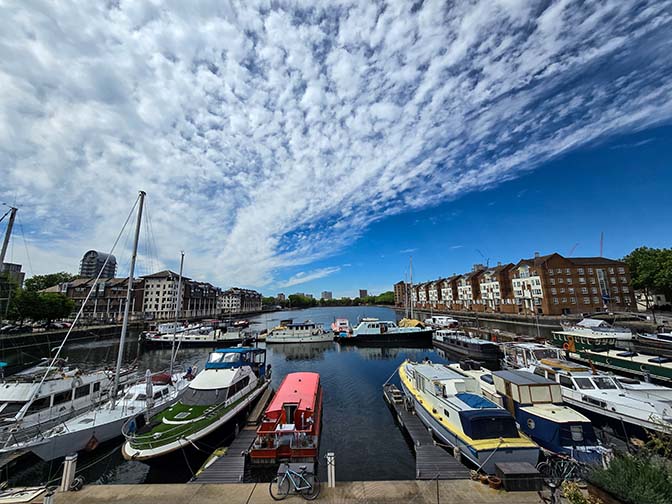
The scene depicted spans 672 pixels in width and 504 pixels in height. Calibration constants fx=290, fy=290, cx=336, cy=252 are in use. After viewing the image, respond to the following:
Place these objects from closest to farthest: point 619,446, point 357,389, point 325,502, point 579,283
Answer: point 325,502 < point 619,446 < point 357,389 < point 579,283

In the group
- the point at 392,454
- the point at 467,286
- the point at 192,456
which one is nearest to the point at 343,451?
the point at 392,454

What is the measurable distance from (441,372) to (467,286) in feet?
292

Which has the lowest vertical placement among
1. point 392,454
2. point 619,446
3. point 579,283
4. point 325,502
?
point 392,454

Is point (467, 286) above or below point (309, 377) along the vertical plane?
above

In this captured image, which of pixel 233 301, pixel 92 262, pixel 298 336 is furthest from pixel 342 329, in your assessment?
pixel 92 262

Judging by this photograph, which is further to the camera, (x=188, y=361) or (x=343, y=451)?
(x=188, y=361)

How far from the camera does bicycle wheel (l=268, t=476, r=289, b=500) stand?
7590mm

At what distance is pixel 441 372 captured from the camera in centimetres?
1705

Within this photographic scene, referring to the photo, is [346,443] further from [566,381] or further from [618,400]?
[618,400]

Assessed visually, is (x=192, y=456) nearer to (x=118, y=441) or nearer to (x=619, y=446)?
(x=118, y=441)

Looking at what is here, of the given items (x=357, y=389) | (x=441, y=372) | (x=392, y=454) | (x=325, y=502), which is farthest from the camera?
(x=357, y=389)

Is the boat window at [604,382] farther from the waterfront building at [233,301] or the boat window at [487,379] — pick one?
the waterfront building at [233,301]

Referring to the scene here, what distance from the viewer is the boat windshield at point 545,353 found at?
23.8 metres

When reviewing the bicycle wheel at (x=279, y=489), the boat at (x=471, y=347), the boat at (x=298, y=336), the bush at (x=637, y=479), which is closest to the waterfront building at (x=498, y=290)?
the boat at (x=471, y=347)
